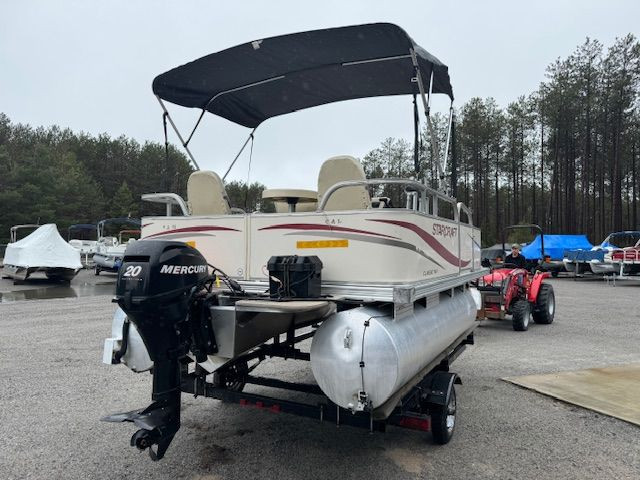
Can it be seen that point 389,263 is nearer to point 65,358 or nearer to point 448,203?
point 448,203

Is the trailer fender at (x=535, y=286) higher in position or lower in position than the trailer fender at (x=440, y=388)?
higher

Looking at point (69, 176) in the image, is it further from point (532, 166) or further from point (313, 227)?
point (313, 227)

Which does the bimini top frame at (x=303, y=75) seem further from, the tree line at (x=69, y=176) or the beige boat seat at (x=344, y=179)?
the tree line at (x=69, y=176)

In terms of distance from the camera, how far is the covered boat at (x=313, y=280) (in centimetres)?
271

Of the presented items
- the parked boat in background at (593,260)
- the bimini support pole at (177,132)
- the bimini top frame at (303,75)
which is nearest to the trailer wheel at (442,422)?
the bimini top frame at (303,75)

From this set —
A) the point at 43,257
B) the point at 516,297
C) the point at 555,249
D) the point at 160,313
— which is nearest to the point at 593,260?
the point at 555,249

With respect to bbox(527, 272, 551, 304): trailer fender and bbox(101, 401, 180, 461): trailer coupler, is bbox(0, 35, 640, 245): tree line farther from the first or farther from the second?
bbox(101, 401, 180, 461): trailer coupler

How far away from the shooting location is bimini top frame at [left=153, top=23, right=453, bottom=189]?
4.07 m

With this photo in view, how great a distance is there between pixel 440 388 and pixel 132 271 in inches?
93.8

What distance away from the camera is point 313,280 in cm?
311

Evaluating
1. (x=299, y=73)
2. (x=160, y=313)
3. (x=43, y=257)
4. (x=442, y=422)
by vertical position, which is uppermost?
(x=299, y=73)

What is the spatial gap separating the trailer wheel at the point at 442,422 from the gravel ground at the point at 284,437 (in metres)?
0.08

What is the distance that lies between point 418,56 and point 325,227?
170cm

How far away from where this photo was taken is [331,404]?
3006 millimetres
